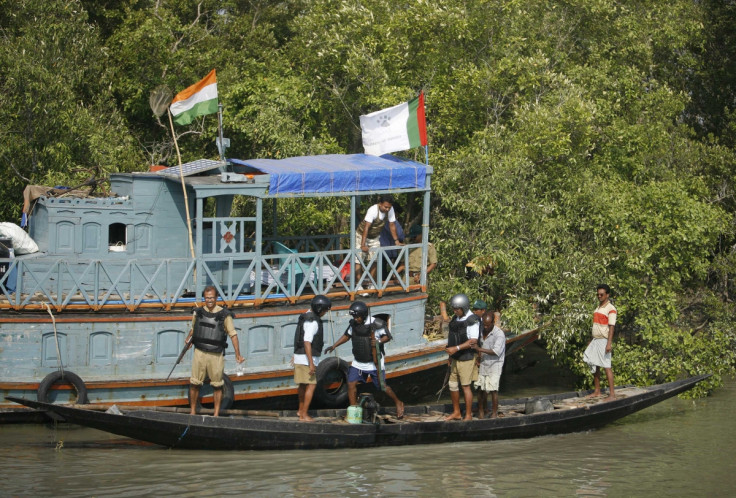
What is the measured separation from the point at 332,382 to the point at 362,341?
2.18 meters

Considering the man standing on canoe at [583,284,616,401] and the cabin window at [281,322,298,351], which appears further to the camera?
the cabin window at [281,322,298,351]

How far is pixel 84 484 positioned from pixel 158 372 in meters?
3.01

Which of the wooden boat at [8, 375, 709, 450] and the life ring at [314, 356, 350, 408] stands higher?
the life ring at [314, 356, 350, 408]

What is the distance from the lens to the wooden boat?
39.8ft

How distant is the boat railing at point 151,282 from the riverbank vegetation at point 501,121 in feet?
11.2

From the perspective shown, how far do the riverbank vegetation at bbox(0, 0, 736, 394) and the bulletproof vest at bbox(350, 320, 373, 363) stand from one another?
4.07 m

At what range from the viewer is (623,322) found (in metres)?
17.6

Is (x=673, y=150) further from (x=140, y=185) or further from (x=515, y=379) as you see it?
(x=140, y=185)

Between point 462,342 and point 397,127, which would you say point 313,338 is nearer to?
point 462,342

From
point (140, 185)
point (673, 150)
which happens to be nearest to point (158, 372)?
point (140, 185)

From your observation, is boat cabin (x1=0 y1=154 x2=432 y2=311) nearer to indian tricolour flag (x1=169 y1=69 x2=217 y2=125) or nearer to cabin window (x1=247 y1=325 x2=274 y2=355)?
cabin window (x1=247 y1=325 x2=274 y2=355)

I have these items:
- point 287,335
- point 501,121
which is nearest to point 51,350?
point 287,335

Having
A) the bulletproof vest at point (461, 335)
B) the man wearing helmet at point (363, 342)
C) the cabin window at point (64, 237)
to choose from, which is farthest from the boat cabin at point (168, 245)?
the bulletproof vest at point (461, 335)

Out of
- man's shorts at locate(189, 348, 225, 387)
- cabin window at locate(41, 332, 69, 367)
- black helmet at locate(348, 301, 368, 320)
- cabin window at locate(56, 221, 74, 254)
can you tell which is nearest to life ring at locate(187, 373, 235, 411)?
man's shorts at locate(189, 348, 225, 387)
